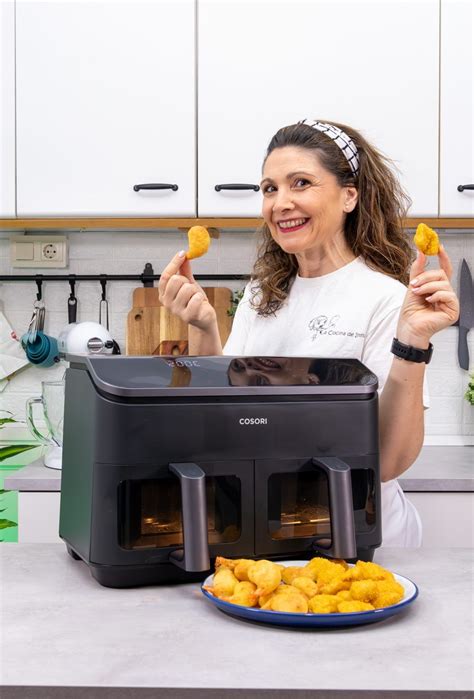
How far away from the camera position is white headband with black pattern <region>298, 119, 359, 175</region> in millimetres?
1581

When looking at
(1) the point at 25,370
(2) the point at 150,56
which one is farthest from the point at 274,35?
(1) the point at 25,370

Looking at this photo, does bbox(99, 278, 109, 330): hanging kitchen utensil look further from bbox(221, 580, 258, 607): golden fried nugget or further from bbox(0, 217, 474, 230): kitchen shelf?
bbox(221, 580, 258, 607): golden fried nugget

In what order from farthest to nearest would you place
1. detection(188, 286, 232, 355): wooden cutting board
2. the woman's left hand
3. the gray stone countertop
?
1. detection(188, 286, 232, 355): wooden cutting board
2. the woman's left hand
3. the gray stone countertop

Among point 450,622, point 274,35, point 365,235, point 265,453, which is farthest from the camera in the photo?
point 274,35

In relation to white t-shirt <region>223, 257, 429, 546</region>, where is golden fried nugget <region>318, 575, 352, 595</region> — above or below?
below

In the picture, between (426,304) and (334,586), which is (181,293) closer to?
(426,304)

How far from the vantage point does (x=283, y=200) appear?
59.3 inches

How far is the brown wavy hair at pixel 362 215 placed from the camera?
5.15ft

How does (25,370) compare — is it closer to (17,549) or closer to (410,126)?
(410,126)

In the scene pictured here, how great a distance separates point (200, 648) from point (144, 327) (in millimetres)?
2032

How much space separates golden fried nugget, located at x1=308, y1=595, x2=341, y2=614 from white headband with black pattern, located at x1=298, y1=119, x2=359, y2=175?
37.8 inches

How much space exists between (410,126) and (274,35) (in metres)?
0.48

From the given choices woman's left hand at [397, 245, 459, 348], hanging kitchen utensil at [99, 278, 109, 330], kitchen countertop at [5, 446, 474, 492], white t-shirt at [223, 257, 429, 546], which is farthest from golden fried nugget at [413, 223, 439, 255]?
hanging kitchen utensil at [99, 278, 109, 330]

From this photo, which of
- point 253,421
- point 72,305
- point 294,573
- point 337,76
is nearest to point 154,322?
point 72,305
